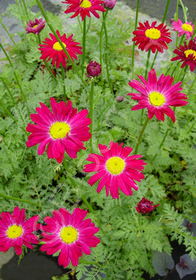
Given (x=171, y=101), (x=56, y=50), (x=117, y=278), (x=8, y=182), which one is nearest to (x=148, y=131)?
(x=171, y=101)

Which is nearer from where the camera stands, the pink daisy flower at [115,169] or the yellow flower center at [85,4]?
the pink daisy flower at [115,169]

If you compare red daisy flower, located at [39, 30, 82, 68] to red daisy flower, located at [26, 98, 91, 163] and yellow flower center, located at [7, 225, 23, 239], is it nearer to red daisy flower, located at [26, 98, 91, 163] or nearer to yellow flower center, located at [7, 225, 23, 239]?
red daisy flower, located at [26, 98, 91, 163]

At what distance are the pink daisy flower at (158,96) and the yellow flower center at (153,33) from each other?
1.14ft

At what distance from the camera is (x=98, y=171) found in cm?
97

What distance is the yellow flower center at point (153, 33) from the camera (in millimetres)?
1264

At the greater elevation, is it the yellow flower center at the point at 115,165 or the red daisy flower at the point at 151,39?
the red daisy flower at the point at 151,39

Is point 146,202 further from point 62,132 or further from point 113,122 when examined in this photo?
point 113,122

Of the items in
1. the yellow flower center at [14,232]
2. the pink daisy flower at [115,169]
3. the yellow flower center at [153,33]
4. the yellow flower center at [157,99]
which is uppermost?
the yellow flower center at [153,33]

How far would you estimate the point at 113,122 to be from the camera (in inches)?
61.5

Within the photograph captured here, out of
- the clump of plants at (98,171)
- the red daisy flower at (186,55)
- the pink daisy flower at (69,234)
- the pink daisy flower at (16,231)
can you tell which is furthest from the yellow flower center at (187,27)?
the pink daisy flower at (16,231)

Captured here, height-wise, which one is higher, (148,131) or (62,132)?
(148,131)

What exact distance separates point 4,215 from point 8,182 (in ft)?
1.54

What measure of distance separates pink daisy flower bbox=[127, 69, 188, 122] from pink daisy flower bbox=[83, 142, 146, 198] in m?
0.19

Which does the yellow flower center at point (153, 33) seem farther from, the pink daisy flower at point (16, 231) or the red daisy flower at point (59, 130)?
the pink daisy flower at point (16, 231)
